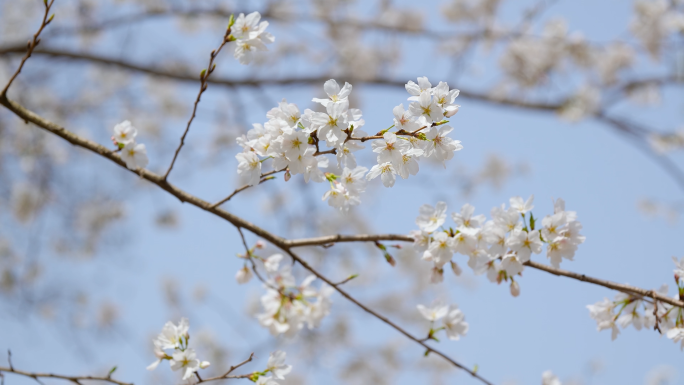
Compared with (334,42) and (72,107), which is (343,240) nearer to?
(334,42)

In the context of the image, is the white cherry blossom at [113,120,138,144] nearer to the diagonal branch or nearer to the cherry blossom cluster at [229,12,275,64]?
the cherry blossom cluster at [229,12,275,64]

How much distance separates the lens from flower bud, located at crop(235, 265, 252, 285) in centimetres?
197

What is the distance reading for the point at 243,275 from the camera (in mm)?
1979

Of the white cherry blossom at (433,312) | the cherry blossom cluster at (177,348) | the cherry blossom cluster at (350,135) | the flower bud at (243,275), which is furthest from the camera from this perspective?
the flower bud at (243,275)

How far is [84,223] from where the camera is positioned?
6613 millimetres

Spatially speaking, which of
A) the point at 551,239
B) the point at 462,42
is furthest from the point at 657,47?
the point at 551,239

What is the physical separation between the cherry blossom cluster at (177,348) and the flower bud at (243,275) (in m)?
0.37

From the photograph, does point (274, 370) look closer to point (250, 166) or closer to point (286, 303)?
point (286, 303)

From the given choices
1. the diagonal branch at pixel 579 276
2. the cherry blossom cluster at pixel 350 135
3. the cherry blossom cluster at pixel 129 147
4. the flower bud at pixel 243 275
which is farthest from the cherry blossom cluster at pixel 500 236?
the cherry blossom cluster at pixel 129 147

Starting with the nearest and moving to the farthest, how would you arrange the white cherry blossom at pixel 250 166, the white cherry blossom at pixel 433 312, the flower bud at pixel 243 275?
1. the white cherry blossom at pixel 250 166
2. the white cherry blossom at pixel 433 312
3. the flower bud at pixel 243 275

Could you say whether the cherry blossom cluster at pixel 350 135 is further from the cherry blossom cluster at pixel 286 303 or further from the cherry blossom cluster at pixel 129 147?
the cherry blossom cluster at pixel 286 303

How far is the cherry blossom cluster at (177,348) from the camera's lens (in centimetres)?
158

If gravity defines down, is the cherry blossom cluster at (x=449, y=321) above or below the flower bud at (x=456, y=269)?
below

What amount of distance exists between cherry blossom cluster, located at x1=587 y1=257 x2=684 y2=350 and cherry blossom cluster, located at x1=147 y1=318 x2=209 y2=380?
1433 mm
